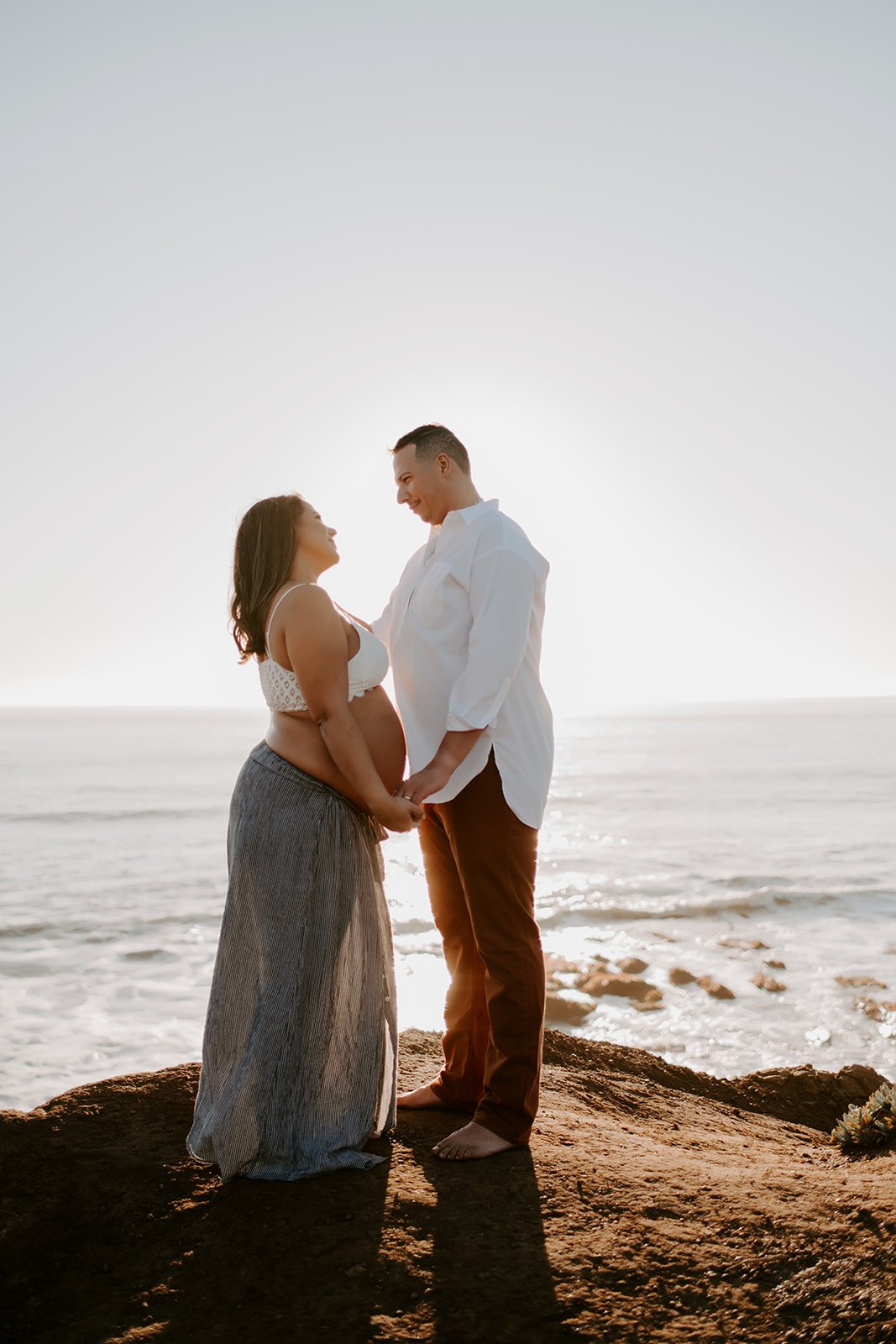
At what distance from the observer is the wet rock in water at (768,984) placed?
9023 millimetres

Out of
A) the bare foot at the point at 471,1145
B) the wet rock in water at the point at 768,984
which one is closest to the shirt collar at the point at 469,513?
the bare foot at the point at 471,1145

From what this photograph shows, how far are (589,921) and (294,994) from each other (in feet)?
31.9

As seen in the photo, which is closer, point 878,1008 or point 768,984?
point 878,1008

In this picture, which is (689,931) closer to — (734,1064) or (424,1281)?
(734,1064)

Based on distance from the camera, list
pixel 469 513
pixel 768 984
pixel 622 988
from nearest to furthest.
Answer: pixel 469 513 → pixel 622 988 → pixel 768 984

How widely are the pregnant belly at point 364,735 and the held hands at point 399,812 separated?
0.11 metres

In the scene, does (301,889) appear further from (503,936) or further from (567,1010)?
(567,1010)

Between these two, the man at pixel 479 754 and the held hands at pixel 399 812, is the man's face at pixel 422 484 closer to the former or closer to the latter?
the man at pixel 479 754

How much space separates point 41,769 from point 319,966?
40065 millimetres

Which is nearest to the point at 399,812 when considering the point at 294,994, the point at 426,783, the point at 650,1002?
the point at 426,783

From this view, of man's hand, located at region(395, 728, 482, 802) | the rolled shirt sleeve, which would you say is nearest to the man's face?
the rolled shirt sleeve

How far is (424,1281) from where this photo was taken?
Answer: 242 cm

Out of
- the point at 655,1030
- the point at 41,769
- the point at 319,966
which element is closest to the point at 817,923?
the point at 655,1030

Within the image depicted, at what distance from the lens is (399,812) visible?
3068mm
